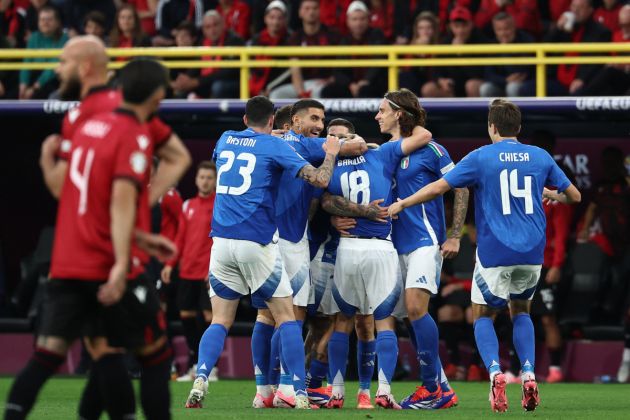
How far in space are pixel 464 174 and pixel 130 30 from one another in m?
7.08

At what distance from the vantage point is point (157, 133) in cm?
629

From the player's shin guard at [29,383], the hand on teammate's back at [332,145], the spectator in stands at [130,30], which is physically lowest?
the player's shin guard at [29,383]

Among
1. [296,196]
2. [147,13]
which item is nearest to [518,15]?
[147,13]

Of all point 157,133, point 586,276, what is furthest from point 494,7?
point 157,133

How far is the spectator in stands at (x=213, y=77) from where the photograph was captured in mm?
14680

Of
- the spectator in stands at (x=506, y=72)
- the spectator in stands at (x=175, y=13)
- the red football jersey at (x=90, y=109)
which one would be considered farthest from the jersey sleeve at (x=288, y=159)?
the spectator in stands at (x=175, y=13)

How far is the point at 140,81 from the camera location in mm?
6086

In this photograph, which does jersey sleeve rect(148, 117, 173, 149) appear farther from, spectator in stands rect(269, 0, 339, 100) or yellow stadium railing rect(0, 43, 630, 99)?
spectator in stands rect(269, 0, 339, 100)

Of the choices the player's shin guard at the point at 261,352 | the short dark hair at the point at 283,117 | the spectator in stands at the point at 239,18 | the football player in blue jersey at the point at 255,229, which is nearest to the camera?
the football player in blue jersey at the point at 255,229

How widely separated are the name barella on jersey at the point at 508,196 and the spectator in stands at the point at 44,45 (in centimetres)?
714

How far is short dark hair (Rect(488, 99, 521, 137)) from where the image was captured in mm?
9305

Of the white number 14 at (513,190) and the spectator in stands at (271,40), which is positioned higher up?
the spectator in stands at (271,40)

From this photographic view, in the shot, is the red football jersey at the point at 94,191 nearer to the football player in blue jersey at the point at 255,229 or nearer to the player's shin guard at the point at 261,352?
the football player in blue jersey at the point at 255,229

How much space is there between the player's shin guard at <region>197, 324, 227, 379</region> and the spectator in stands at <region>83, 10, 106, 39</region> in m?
6.94
